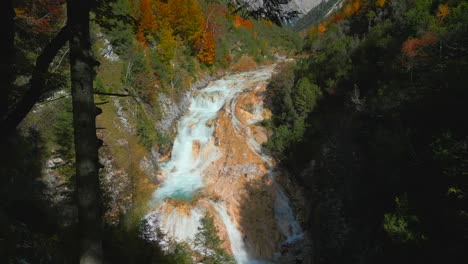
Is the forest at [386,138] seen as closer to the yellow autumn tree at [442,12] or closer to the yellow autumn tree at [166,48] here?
the yellow autumn tree at [442,12]

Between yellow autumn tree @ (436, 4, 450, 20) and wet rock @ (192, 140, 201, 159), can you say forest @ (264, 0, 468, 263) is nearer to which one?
yellow autumn tree @ (436, 4, 450, 20)

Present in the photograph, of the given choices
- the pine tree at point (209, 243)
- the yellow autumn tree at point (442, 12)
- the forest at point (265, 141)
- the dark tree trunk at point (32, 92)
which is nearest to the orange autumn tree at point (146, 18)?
the forest at point (265, 141)

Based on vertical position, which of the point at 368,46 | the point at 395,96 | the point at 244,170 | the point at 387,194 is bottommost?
the point at 387,194

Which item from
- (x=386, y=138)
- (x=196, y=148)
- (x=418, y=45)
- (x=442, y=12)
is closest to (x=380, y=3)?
(x=442, y=12)

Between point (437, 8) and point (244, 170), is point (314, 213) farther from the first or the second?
point (437, 8)

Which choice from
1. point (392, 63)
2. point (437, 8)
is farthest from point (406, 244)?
point (437, 8)

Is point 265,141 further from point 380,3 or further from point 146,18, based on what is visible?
point 380,3
